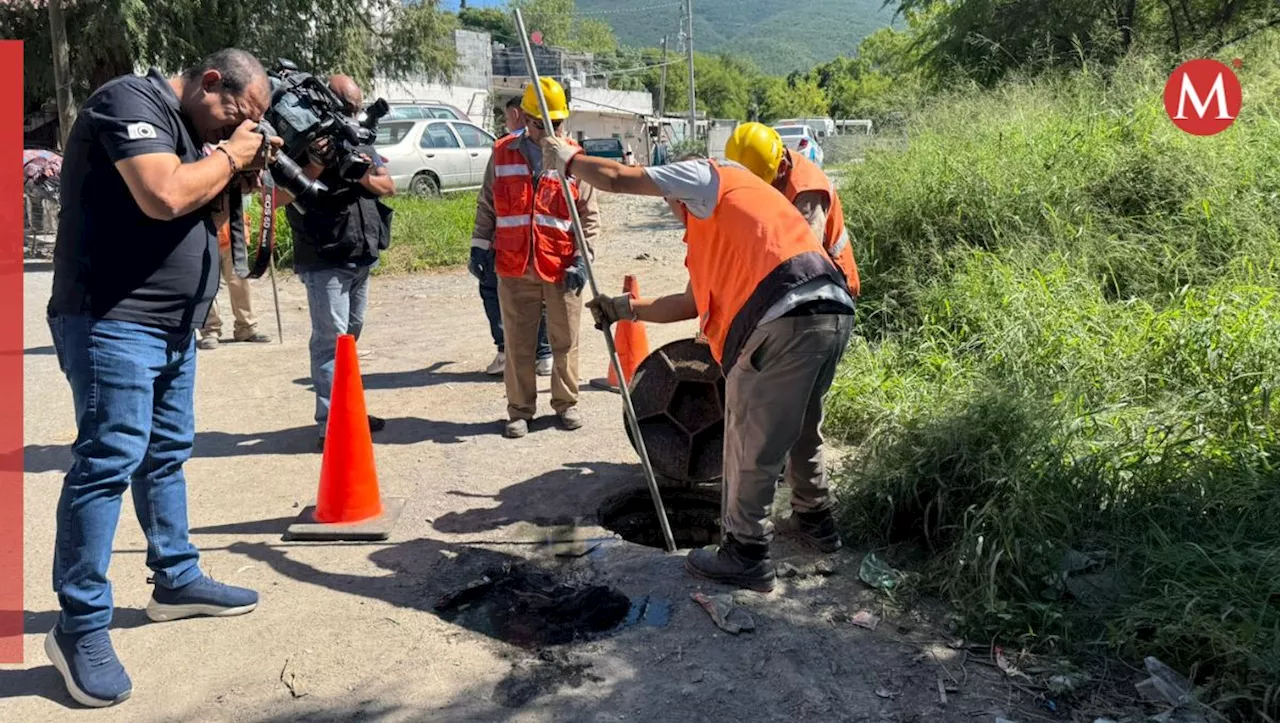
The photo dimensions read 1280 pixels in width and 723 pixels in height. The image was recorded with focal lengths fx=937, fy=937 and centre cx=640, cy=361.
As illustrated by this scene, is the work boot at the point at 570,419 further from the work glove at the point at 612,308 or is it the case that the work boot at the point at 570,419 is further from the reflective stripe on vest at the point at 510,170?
the work glove at the point at 612,308

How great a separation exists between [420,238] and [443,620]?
9216 millimetres

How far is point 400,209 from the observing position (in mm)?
13031

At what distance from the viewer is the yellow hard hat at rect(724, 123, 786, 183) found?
3955 millimetres

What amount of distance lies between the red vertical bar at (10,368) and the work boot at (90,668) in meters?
0.36

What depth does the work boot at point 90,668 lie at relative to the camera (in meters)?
2.84

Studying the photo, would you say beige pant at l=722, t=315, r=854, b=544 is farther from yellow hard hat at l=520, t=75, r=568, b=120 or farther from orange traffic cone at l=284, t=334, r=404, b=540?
yellow hard hat at l=520, t=75, r=568, b=120

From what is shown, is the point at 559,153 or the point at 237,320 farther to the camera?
the point at 237,320

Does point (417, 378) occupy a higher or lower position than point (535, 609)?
higher

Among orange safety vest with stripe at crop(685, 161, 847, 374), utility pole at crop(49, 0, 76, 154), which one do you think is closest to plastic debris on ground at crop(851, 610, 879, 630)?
orange safety vest with stripe at crop(685, 161, 847, 374)

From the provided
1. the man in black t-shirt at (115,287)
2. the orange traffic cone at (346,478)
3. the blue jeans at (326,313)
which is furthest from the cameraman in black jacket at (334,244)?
the man in black t-shirt at (115,287)

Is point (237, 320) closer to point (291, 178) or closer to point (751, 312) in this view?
point (291, 178)

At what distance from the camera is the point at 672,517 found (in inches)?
186

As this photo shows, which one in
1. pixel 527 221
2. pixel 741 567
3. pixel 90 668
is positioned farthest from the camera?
pixel 527 221

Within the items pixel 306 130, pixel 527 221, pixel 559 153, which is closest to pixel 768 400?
pixel 559 153
